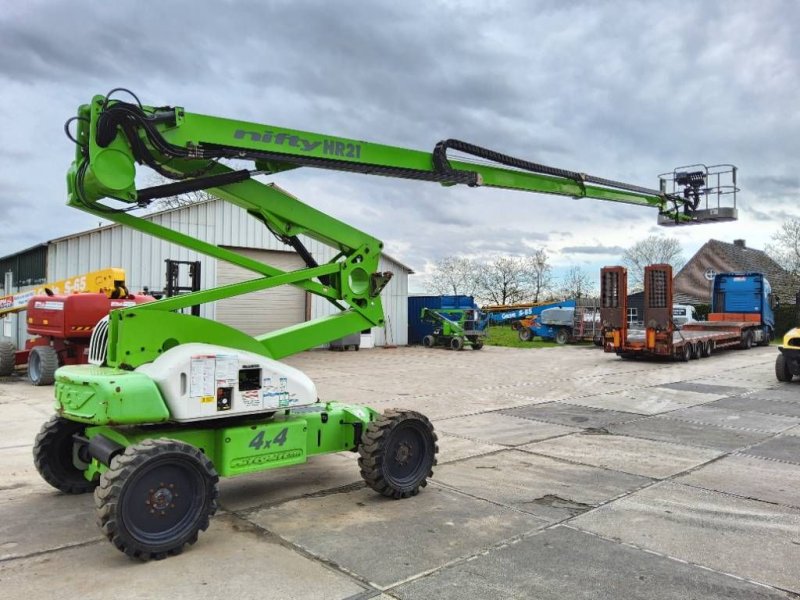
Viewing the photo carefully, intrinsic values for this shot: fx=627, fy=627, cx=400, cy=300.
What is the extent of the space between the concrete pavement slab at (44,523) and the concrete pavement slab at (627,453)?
5.32 metres

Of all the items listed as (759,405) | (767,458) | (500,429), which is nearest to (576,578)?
(767,458)

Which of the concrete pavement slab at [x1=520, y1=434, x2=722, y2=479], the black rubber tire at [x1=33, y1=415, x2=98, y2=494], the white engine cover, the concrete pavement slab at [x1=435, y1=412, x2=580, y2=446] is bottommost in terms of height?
the concrete pavement slab at [x1=520, y1=434, x2=722, y2=479]

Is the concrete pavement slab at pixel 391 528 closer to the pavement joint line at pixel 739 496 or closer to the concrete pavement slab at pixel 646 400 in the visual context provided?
the pavement joint line at pixel 739 496

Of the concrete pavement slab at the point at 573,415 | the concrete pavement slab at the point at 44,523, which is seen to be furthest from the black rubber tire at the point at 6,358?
the concrete pavement slab at the point at 573,415

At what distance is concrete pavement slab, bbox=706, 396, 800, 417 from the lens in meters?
11.5

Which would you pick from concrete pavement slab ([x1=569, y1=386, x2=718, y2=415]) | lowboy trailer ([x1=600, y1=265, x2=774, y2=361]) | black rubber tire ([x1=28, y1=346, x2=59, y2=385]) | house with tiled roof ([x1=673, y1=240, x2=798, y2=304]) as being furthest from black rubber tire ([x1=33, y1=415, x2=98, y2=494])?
house with tiled roof ([x1=673, y1=240, x2=798, y2=304])

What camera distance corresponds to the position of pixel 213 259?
2289cm

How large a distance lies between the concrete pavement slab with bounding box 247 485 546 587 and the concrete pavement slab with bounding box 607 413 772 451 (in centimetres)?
444

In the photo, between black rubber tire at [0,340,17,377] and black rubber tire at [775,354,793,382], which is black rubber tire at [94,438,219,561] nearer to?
black rubber tire at [0,340,17,377]

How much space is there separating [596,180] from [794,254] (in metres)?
40.4

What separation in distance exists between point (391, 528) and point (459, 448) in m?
3.25

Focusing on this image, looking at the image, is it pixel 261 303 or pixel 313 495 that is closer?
pixel 313 495

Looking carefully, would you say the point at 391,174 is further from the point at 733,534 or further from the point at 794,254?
Result: the point at 794,254

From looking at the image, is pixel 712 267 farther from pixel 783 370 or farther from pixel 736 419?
pixel 736 419
